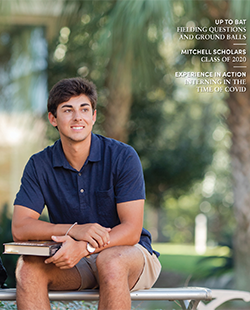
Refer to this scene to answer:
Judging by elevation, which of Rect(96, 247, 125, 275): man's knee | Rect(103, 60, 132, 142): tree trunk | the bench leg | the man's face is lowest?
the bench leg

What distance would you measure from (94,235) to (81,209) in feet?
0.99

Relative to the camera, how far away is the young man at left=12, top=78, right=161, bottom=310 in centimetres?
202

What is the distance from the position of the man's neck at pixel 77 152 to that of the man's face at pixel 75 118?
4 centimetres

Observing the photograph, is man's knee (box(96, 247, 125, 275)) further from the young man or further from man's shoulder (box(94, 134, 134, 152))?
man's shoulder (box(94, 134, 134, 152))

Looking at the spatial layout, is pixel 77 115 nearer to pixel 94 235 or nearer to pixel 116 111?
pixel 94 235

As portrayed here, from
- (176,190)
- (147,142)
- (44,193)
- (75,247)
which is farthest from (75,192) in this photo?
(176,190)

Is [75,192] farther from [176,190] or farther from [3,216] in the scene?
[176,190]

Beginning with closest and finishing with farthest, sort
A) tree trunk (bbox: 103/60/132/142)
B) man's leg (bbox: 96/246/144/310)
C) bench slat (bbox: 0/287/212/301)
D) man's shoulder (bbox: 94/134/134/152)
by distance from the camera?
man's leg (bbox: 96/246/144/310), bench slat (bbox: 0/287/212/301), man's shoulder (bbox: 94/134/134/152), tree trunk (bbox: 103/60/132/142)

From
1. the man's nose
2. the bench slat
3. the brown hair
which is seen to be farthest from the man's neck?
the bench slat

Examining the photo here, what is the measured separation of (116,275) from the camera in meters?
1.95

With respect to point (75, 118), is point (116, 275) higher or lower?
lower

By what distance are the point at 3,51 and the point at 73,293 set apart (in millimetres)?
5428

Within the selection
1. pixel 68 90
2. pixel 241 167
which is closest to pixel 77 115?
pixel 68 90

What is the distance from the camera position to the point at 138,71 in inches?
191
